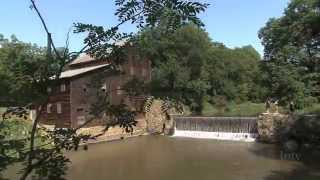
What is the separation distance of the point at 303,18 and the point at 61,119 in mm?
19296

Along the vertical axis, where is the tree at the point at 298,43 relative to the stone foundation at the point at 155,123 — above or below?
above

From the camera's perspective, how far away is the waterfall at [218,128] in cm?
2950

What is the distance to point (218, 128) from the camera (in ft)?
102

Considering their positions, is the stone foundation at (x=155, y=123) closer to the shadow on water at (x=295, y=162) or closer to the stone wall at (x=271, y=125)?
Answer: the stone wall at (x=271, y=125)

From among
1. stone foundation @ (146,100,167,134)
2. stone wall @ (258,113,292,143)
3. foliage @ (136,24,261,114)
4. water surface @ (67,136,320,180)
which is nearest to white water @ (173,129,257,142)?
stone wall @ (258,113,292,143)

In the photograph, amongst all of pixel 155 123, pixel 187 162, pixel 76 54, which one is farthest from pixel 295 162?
pixel 76 54

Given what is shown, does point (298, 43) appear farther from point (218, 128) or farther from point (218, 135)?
point (218, 135)

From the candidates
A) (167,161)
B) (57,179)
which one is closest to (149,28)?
(57,179)

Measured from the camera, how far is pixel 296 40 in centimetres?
3772

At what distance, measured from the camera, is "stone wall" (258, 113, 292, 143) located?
27234 mm

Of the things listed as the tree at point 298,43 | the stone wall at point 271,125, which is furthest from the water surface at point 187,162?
the tree at point 298,43

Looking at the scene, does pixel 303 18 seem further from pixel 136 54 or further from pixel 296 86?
pixel 136 54

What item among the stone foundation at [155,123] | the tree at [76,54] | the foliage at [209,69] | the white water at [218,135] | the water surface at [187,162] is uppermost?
the foliage at [209,69]

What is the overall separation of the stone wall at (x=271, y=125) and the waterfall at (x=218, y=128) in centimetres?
79
